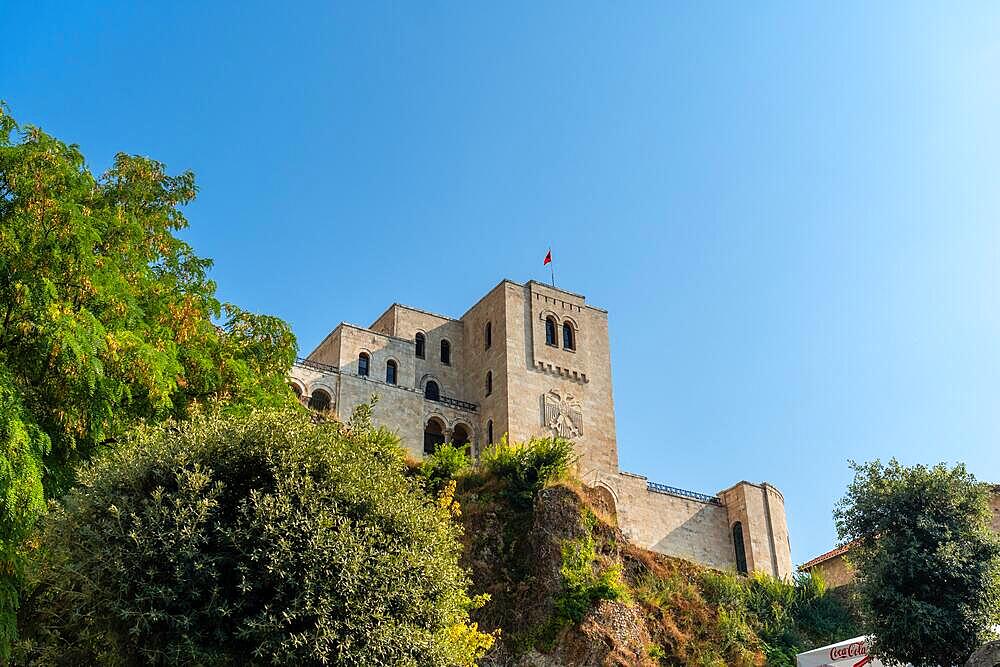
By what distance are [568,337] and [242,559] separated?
108 feet

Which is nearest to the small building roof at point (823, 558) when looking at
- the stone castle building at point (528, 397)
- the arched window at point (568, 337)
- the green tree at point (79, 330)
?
the stone castle building at point (528, 397)

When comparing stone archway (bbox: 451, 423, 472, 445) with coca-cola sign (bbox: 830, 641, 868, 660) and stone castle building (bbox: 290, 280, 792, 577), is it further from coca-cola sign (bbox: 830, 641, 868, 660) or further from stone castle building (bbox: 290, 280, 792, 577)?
Answer: coca-cola sign (bbox: 830, 641, 868, 660)

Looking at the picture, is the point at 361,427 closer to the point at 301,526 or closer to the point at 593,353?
the point at 301,526

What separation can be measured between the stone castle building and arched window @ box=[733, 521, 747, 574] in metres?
0.06

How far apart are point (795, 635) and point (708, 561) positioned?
33.7 feet

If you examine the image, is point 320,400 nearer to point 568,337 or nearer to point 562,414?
point 562,414

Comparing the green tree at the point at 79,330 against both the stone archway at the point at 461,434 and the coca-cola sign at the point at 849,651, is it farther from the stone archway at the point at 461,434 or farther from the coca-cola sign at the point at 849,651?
the stone archway at the point at 461,434

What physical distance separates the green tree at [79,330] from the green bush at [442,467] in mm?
9105

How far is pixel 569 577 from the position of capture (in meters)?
24.0

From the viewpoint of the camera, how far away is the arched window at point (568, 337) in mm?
45094

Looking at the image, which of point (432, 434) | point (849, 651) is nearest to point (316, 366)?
point (432, 434)

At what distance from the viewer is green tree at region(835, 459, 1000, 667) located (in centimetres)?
2005

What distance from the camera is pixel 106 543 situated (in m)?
13.4

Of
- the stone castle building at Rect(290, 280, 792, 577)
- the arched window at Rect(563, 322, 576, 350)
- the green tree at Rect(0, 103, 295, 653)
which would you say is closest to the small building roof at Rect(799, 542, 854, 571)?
the stone castle building at Rect(290, 280, 792, 577)
